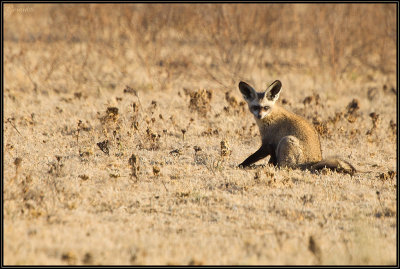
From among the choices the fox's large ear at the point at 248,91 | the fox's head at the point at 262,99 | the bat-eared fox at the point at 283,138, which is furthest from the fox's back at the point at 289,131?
the fox's large ear at the point at 248,91

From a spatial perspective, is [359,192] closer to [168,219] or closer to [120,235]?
[168,219]

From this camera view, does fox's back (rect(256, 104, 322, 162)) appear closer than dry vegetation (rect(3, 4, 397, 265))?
No

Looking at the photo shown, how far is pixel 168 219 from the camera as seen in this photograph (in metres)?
5.86

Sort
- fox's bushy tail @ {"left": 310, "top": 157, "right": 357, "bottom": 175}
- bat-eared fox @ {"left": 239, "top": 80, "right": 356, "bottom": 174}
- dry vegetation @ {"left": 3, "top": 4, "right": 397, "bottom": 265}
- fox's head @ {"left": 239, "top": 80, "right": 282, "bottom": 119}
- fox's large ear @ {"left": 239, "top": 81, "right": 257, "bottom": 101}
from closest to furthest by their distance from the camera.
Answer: dry vegetation @ {"left": 3, "top": 4, "right": 397, "bottom": 265}, fox's bushy tail @ {"left": 310, "top": 157, "right": 357, "bottom": 175}, bat-eared fox @ {"left": 239, "top": 80, "right": 356, "bottom": 174}, fox's head @ {"left": 239, "top": 80, "right": 282, "bottom": 119}, fox's large ear @ {"left": 239, "top": 81, "right": 257, "bottom": 101}

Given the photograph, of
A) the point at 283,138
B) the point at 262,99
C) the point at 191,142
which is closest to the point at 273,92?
the point at 262,99

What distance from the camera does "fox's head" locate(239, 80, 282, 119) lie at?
782 cm

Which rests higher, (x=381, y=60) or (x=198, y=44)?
(x=198, y=44)

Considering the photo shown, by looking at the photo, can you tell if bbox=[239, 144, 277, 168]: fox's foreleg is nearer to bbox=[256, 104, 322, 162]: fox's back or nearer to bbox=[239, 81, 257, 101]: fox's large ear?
bbox=[256, 104, 322, 162]: fox's back

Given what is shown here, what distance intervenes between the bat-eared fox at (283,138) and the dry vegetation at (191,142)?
0.22m

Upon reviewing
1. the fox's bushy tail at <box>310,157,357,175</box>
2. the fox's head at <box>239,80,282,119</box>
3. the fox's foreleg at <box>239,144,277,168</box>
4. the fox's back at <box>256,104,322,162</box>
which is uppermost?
the fox's head at <box>239,80,282,119</box>

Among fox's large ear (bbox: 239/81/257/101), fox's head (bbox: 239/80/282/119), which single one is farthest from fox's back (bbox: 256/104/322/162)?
fox's large ear (bbox: 239/81/257/101)

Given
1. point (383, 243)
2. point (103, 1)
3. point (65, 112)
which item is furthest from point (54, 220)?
point (103, 1)

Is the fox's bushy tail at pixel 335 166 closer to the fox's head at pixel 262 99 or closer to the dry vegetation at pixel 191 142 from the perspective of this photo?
the dry vegetation at pixel 191 142

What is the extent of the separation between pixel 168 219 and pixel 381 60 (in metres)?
13.2
